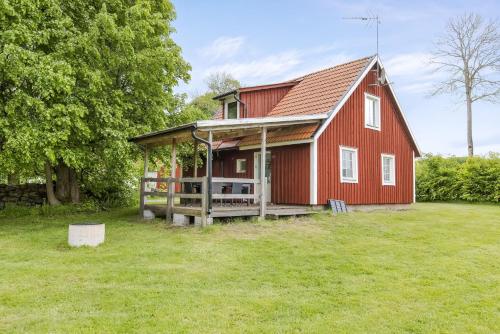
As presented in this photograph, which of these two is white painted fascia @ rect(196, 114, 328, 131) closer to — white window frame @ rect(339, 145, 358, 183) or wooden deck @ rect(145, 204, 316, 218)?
white window frame @ rect(339, 145, 358, 183)

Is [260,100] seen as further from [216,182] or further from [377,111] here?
[216,182]

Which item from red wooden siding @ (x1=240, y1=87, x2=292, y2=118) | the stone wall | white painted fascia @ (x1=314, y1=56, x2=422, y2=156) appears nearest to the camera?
white painted fascia @ (x1=314, y1=56, x2=422, y2=156)

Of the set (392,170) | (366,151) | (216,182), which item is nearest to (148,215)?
(216,182)

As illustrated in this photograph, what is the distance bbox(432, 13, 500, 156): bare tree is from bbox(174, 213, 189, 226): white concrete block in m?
22.4

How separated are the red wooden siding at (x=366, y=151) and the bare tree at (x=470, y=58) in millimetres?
12347

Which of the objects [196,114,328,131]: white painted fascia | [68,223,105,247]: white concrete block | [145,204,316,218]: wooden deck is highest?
[196,114,328,131]: white painted fascia

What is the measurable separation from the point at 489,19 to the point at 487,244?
76.4ft

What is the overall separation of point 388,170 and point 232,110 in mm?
→ 6866

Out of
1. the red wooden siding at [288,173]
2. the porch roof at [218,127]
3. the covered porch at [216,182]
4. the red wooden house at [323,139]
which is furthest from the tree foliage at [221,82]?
the porch roof at [218,127]

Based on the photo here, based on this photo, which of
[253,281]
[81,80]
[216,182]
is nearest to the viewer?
[253,281]

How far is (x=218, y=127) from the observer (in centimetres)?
1062

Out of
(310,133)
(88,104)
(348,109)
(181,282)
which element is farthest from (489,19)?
(181,282)

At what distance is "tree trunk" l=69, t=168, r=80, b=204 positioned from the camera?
1604cm

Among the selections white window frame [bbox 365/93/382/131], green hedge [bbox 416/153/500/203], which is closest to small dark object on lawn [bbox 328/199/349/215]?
white window frame [bbox 365/93/382/131]
